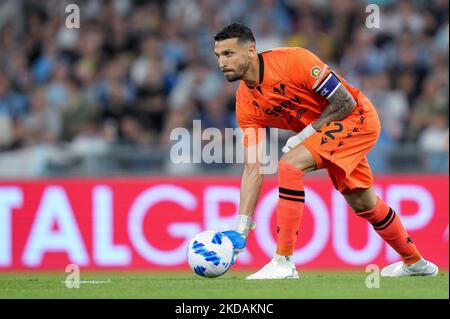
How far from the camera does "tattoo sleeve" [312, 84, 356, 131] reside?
855cm

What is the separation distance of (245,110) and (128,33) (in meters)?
8.16

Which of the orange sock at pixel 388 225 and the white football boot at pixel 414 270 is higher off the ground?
the orange sock at pixel 388 225

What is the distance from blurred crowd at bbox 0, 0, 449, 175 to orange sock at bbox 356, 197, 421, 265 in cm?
430

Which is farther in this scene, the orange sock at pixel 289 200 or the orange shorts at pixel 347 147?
the orange shorts at pixel 347 147

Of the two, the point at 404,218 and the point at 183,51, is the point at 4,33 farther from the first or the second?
the point at 404,218

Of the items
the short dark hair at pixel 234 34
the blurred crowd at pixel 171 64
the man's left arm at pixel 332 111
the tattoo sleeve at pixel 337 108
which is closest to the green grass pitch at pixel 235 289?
the man's left arm at pixel 332 111

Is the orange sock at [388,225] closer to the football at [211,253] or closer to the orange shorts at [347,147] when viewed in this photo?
the orange shorts at [347,147]

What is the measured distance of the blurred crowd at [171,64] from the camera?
14.6 metres

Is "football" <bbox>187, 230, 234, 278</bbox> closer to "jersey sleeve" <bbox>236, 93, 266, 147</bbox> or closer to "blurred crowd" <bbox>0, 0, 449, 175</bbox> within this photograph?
"jersey sleeve" <bbox>236, 93, 266, 147</bbox>

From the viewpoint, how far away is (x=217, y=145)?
13.1 meters

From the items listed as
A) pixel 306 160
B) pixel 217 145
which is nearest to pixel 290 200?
pixel 306 160

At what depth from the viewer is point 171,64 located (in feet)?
52.0

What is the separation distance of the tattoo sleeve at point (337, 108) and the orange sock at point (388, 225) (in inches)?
36.4

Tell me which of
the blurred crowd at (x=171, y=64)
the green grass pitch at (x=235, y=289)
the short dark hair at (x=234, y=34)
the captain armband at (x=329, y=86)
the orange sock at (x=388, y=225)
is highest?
the blurred crowd at (x=171, y=64)
